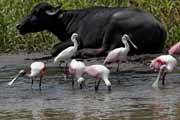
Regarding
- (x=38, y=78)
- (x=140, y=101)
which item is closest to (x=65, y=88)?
(x=38, y=78)

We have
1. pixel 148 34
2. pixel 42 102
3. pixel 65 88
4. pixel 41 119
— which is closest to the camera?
pixel 41 119

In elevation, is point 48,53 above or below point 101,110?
below

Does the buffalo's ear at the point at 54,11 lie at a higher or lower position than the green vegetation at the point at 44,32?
higher

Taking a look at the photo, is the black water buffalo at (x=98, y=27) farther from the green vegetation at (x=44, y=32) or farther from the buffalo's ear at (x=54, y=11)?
the green vegetation at (x=44, y=32)

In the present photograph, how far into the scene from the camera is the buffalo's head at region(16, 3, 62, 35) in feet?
47.2

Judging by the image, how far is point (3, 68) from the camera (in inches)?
495

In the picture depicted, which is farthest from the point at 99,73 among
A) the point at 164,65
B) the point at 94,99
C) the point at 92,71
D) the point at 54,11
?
the point at 54,11

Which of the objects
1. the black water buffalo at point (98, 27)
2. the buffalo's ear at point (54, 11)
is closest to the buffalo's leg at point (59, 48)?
the black water buffalo at point (98, 27)

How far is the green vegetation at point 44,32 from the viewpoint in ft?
49.7

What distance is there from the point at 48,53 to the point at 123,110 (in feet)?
23.0

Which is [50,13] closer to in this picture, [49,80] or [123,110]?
[49,80]

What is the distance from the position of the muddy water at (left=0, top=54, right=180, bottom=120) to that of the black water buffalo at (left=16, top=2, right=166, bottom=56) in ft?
5.23

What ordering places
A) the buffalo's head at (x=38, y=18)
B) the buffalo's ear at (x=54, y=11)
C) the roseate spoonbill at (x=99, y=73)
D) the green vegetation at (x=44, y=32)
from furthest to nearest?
the green vegetation at (x=44, y=32), the buffalo's ear at (x=54, y=11), the buffalo's head at (x=38, y=18), the roseate spoonbill at (x=99, y=73)

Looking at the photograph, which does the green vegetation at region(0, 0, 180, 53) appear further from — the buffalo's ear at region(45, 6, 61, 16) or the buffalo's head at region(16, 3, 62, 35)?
the buffalo's ear at region(45, 6, 61, 16)
